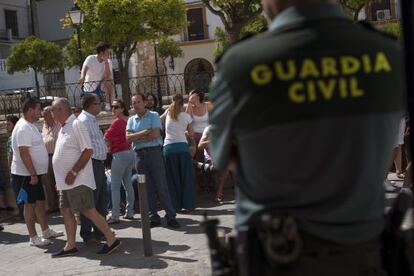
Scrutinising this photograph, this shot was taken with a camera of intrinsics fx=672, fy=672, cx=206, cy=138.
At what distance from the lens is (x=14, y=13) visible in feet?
169

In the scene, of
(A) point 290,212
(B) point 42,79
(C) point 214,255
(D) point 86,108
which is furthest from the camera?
(B) point 42,79

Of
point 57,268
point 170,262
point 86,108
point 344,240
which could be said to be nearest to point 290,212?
point 344,240

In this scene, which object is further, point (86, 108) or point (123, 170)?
point (123, 170)

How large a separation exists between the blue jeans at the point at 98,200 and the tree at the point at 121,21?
14410 mm

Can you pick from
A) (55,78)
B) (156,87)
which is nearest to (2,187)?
(156,87)

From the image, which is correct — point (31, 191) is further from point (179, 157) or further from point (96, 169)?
point (179, 157)

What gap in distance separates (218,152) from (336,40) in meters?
0.60

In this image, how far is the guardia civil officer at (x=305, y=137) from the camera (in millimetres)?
2418

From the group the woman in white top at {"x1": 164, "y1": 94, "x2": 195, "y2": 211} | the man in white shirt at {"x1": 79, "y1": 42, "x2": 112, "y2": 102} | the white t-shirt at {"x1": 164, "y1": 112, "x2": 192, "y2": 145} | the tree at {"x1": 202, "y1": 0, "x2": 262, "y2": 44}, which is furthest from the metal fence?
the white t-shirt at {"x1": 164, "y1": 112, "x2": 192, "y2": 145}

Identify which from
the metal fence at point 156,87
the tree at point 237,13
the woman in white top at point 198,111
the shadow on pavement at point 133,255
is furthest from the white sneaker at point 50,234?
the tree at point 237,13

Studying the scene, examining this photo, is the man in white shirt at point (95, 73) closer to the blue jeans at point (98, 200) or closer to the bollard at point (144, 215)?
the blue jeans at point (98, 200)

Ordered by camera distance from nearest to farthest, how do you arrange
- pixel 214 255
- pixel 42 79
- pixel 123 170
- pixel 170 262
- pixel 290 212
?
pixel 290 212 → pixel 214 255 → pixel 170 262 → pixel 123 170 → pixel 42 79

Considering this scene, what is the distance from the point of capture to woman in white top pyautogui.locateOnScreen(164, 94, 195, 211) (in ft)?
32.1

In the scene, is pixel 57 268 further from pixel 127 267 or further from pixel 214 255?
pixel 214 255
